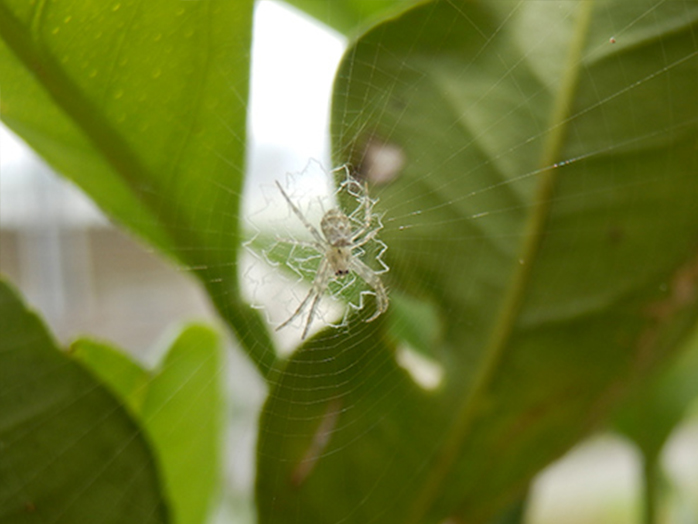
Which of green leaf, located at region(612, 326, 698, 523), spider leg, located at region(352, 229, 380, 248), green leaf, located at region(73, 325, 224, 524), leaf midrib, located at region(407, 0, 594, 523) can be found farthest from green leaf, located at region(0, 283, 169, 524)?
green leaf, located at region(612, 326, 698, 523)

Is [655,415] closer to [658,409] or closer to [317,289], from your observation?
[658,409]

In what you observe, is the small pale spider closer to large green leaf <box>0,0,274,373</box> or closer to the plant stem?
large green leaf <box>0,0,274,373</box>

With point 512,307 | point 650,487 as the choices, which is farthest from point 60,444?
point 650,487

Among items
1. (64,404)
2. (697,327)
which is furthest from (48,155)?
(697,327)

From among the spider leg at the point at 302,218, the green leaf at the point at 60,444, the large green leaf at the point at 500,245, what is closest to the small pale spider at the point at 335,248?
the spider leg at the point at 302,218

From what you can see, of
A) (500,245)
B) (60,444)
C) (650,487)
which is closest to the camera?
(60,444)

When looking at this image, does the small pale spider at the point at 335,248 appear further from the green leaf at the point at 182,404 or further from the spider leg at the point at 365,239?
A: the green leaf at the point at 182,404
